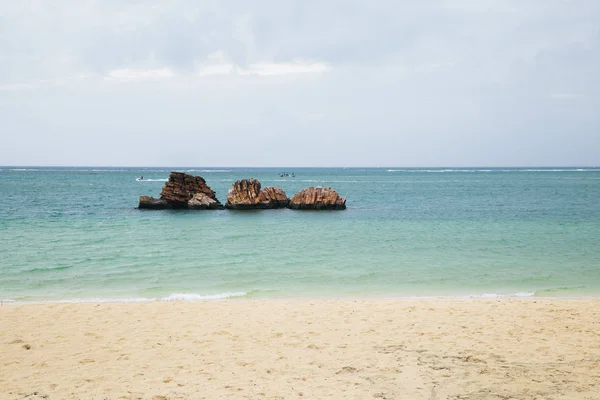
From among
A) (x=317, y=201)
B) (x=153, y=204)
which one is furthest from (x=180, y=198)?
(x=317, y=201)

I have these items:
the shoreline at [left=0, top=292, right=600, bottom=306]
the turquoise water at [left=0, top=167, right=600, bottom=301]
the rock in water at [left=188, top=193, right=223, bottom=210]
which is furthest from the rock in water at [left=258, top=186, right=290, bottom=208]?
the shoreline at [left=0, top=292, right=600, bottom=306]

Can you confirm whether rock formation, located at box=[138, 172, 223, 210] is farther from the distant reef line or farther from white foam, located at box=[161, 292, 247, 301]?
white foam, located at box=[161, 292, 247, 301]

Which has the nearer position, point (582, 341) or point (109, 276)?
point (582, 341)

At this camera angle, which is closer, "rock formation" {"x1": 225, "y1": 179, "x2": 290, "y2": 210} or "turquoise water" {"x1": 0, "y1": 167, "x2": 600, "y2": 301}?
"turquoise water" {"x1": 0, "y1": 167, "x2": 600, "y2": 301}

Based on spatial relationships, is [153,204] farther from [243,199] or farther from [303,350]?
[303,350]

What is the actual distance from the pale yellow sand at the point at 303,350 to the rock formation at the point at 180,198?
101ft

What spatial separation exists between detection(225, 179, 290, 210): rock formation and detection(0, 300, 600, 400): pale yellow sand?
29729 mm

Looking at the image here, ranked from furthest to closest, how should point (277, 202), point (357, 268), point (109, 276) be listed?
point (277, 202), point (357, 268), point (109, 276)

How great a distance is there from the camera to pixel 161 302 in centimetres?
1319

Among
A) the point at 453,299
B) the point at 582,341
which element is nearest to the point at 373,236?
the point at 453,299

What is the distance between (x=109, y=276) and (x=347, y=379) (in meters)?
11.8

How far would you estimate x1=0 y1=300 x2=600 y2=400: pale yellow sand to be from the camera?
736 cm

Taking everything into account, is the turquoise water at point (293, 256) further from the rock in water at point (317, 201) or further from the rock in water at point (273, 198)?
the rock in water at point (273, 198)

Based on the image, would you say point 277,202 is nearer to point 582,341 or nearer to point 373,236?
point 373,236
